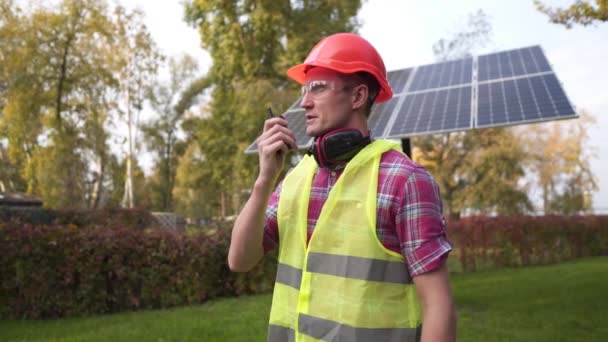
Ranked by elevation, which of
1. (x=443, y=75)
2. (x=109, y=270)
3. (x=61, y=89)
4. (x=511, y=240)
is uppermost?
(x=61, y=89)

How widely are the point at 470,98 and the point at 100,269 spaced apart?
257 inches

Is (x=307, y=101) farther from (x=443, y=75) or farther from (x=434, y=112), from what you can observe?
(x=443, y=75)

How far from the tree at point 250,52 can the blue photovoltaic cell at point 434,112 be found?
1244 centimetres

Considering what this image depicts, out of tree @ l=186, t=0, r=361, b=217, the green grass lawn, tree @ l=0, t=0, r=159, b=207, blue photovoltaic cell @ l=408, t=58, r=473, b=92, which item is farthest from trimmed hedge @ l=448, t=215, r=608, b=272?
tree @ l=0, t=0, r=159, b=207

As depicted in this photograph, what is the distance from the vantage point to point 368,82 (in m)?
1.85

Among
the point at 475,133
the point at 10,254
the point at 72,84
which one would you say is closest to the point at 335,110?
the point at 10,254

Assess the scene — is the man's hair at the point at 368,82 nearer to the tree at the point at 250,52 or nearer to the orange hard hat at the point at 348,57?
the orange hard hat at the point at 348,57

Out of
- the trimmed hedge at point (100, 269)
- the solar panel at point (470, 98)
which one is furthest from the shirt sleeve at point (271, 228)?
the trimmed hedge at point (100, 269)

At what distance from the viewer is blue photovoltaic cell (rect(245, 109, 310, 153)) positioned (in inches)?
303

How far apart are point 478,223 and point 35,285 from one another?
11861 mm

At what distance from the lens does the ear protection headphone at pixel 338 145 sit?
174cm

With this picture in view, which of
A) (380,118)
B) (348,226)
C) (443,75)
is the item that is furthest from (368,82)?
(443,75)

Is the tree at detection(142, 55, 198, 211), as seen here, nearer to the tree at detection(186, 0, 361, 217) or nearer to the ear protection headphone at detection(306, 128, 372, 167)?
the tree at detection(186, 0, 361, 217)

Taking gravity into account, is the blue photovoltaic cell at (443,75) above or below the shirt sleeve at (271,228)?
above
